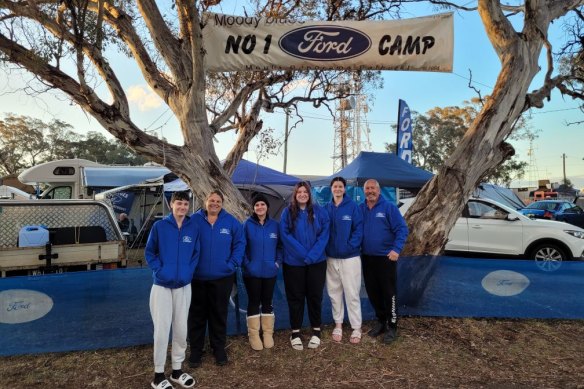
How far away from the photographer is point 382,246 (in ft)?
16.1

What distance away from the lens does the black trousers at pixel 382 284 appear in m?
4.92

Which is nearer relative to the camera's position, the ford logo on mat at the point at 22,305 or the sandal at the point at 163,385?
the sandal at the point at 163,385

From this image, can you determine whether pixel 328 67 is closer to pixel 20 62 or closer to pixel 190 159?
pixel 190 159

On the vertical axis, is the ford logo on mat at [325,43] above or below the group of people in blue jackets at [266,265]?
above

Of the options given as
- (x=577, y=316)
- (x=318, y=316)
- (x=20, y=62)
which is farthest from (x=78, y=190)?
(x=577, y=316)

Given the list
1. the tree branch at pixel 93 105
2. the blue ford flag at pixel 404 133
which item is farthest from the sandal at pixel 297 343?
the blue ford flag at pixel 404 133

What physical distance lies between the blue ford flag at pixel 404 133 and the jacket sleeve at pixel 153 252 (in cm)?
1319

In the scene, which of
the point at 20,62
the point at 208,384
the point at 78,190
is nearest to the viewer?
the point at 208,384

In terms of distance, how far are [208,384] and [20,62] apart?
15.5ft

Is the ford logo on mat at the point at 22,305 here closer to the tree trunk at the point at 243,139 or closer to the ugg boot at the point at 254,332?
the ugg boot at the point at 254,332

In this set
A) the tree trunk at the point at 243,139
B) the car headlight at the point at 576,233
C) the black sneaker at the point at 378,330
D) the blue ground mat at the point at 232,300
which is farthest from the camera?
the car headlight at the point at 576,233

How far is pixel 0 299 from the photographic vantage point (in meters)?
4.34

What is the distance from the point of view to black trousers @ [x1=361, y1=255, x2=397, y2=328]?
194 inches

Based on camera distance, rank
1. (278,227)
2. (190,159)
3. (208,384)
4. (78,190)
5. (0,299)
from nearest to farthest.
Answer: (208,384) → (0,299) → (278,227) → (190,159) → (78,190)
